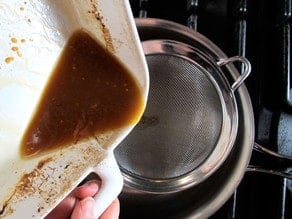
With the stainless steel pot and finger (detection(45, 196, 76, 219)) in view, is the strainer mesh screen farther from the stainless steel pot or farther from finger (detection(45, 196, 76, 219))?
finger (detection(45, 196, 76, 219))

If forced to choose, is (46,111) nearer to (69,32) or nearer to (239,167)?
(69,32)

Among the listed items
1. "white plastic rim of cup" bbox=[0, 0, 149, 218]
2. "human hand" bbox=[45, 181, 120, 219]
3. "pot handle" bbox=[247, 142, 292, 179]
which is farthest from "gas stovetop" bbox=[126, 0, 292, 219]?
"human hand" bbox=[45, 181, 120, 219]

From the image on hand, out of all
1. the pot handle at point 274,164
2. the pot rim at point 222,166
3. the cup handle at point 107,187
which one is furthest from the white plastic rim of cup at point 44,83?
the pot handle at point 274,164

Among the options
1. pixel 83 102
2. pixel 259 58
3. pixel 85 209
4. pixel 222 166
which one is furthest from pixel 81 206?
pixel 259 58

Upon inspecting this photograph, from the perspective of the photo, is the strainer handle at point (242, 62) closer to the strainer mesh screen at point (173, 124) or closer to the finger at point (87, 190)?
the strainer mesh screen at point (173, 124)

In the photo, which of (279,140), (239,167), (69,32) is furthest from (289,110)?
(69,32)

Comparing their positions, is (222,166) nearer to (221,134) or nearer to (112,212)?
(221,134)
